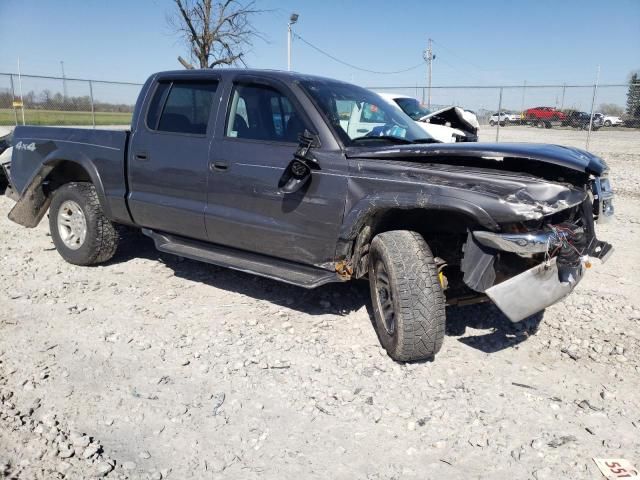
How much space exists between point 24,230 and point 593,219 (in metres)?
6.37

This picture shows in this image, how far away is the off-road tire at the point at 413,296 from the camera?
341cm

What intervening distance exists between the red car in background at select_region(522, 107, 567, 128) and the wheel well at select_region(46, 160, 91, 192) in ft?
90.6

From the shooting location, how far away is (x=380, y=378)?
11.4 ft

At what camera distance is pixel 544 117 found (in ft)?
102

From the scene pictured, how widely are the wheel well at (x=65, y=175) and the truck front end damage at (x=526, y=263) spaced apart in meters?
4.00

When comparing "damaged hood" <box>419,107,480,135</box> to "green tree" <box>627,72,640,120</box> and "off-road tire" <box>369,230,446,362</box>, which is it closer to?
"off-road tire" <box>369,230,446,362</box>

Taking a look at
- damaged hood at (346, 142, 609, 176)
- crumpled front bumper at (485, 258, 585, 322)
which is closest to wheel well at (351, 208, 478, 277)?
damaged hood at (346, 142, 609, 176)

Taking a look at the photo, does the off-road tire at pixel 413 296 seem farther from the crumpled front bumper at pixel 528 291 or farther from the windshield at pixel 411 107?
the windshield at pixel 411 107

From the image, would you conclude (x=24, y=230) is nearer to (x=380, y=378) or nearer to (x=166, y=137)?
(x=166, y=137)

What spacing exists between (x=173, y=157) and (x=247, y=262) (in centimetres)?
111

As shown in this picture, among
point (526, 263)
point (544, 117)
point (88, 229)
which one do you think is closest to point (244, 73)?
point (88, 229)

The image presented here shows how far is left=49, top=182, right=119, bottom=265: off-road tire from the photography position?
525 centimetres

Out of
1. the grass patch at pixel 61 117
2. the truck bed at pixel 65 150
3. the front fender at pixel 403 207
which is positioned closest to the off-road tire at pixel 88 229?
the truck bed at pixel 65 150

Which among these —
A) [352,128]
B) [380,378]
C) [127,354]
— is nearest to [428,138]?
[352,128]
